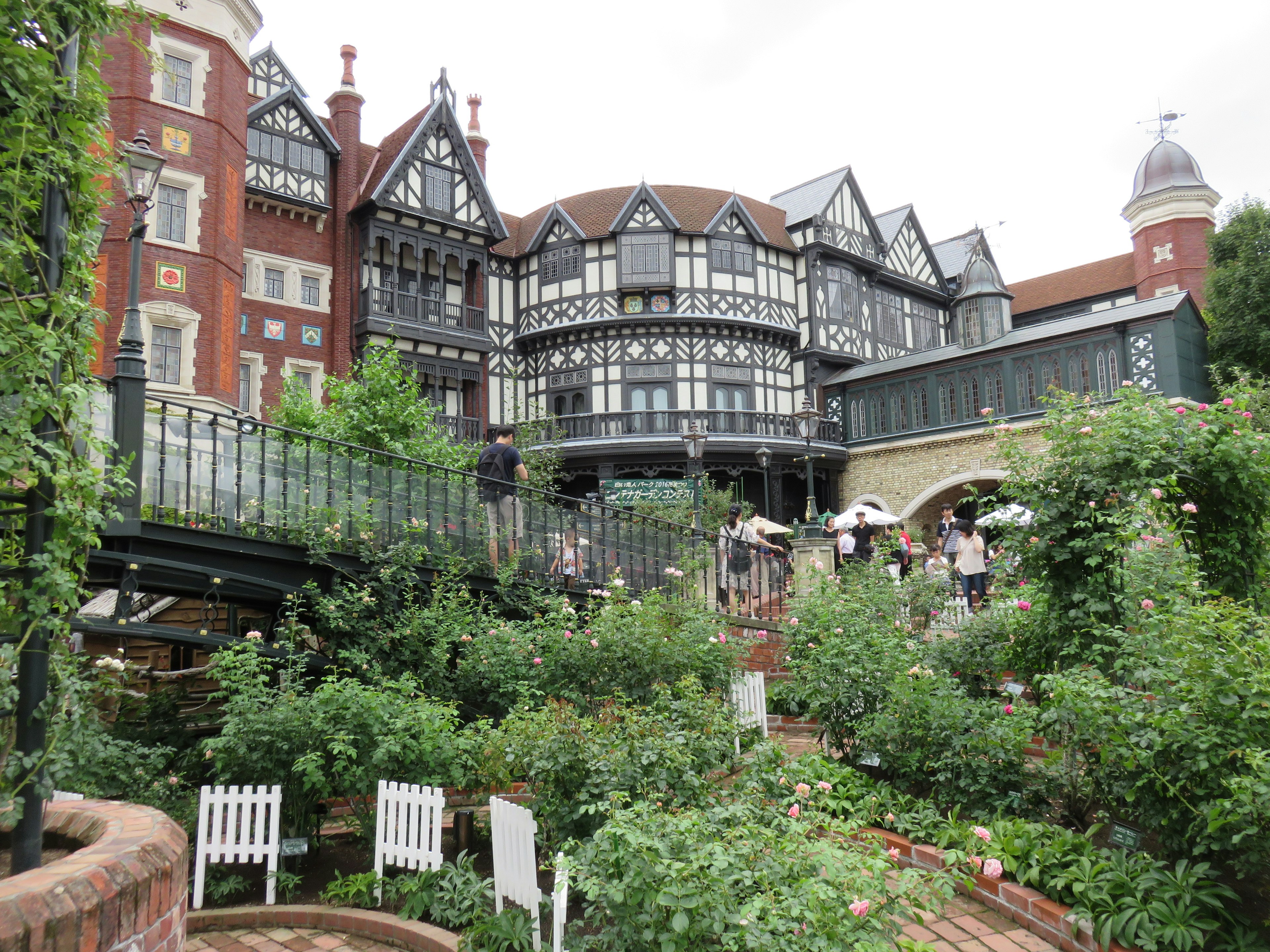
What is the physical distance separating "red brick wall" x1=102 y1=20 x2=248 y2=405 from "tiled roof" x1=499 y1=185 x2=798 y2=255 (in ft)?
32.7

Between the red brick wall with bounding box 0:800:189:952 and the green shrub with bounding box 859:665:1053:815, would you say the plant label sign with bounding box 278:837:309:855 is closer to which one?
the red brick wall with bounding box 0:800:189:952

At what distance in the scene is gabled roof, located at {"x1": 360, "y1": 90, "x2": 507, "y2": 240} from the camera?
24141 mm

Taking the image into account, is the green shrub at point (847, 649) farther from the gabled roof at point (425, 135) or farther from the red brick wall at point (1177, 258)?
the red brick wall at point (1177, 258)

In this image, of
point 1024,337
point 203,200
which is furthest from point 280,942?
point 1024,337

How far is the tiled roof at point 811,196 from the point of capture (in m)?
29.2

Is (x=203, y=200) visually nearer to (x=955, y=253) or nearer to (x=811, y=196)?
(x=811, y=196)

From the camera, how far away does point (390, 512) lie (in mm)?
8484

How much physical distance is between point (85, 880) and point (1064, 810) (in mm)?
5592

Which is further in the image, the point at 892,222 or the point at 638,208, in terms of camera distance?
the point at 892,222

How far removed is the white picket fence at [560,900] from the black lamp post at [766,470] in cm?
1633

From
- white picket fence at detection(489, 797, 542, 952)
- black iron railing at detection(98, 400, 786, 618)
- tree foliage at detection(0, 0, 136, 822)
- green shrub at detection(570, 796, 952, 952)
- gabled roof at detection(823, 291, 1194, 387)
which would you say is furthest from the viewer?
gabled roof at detection(823, 291, 1194, 387)

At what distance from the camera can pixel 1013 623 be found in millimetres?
7086

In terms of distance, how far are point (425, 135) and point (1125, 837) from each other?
25.2m

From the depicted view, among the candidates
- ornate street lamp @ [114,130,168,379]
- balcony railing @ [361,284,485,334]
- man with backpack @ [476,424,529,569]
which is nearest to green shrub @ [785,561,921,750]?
man with backpack @ [476,424,529,569]
